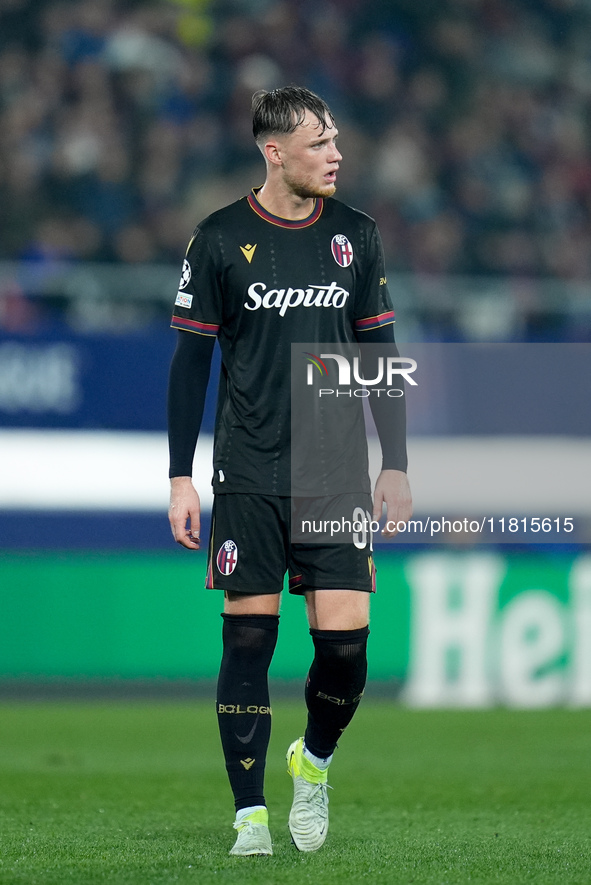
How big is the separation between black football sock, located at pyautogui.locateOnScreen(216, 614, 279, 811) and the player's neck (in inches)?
44.4

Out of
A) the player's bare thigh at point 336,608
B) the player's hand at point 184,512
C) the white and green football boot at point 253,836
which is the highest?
the player's hand at point 184,512

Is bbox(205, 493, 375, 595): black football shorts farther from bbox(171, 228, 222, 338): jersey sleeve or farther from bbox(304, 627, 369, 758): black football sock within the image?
bbox(171, 228, 222, 338): jersey sleeve

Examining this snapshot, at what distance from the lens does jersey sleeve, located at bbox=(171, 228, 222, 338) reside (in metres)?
3.75

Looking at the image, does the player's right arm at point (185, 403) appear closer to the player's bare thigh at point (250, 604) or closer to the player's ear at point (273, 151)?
the player's bare thigh at point (250, 604)

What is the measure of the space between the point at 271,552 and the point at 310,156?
1.09m

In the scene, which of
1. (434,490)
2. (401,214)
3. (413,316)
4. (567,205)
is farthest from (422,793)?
(567,205)

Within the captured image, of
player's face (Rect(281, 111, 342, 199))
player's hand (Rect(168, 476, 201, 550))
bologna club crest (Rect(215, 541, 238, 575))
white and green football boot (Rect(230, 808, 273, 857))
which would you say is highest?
player's face (Rect(281, 111, 342, 199))

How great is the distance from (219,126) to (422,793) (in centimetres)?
657

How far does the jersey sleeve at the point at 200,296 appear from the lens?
12.3 feet

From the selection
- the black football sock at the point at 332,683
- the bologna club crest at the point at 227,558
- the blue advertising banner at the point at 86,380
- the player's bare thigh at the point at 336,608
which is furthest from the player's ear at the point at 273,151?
the blue advertising banner at the point at 86,380

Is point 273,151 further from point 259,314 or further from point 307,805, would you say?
point 307,805

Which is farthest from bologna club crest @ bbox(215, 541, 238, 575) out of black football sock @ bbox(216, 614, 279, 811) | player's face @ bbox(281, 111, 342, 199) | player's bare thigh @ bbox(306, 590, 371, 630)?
player's face @ bbox(281, 111, 342, 199)

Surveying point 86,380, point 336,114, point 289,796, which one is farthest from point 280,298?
point 336,114

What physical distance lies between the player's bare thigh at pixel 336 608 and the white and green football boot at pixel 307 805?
15.9 inches
